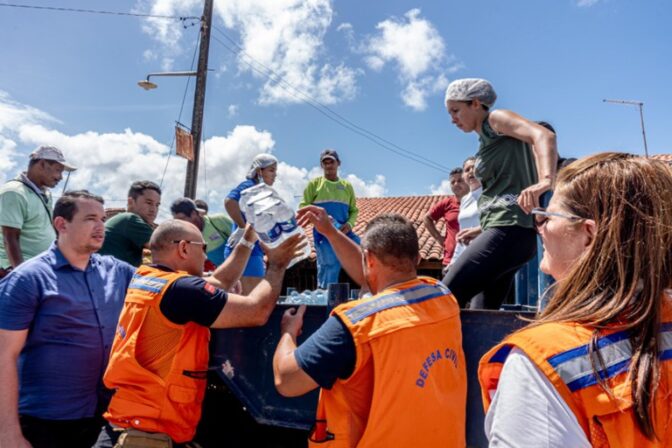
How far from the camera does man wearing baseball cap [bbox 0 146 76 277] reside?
4.26 meters

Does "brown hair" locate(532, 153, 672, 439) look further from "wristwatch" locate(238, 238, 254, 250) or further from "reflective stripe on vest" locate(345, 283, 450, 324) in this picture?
"wristwatch" locate(238, 238, 254, 250)

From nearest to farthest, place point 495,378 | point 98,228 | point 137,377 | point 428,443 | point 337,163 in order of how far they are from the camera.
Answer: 1. point 495,378
2. point 428,443
3. point 137,377
4. point 98,228
5. point 337,163

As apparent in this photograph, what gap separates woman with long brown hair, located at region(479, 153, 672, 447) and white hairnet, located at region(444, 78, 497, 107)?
1.81m

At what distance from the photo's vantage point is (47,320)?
265 cm

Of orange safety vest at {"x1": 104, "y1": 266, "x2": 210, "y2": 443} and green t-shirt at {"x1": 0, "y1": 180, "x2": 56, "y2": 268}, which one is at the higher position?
green t-shirt at {"x1": 0, "y1": 180, "x2": 56, "y2": 268}

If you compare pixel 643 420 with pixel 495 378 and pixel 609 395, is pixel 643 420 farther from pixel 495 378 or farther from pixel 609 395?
pixel 495 378

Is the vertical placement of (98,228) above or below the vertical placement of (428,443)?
above

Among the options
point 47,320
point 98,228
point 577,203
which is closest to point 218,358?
point 47,320

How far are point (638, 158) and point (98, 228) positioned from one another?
2.85m

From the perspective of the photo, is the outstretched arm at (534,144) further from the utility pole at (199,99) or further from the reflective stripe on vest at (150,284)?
the utility pole at (199,99)

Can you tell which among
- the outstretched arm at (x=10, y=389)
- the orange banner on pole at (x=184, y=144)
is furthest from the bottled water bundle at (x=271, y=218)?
the orange banner on pole at (x=184, y=144)

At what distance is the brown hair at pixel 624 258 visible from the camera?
3.22 ft

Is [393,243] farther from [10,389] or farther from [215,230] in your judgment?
[215,230]

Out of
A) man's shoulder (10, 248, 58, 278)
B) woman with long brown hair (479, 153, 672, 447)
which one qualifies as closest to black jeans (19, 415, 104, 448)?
man's shoulder (10, 248, 58, 278)
